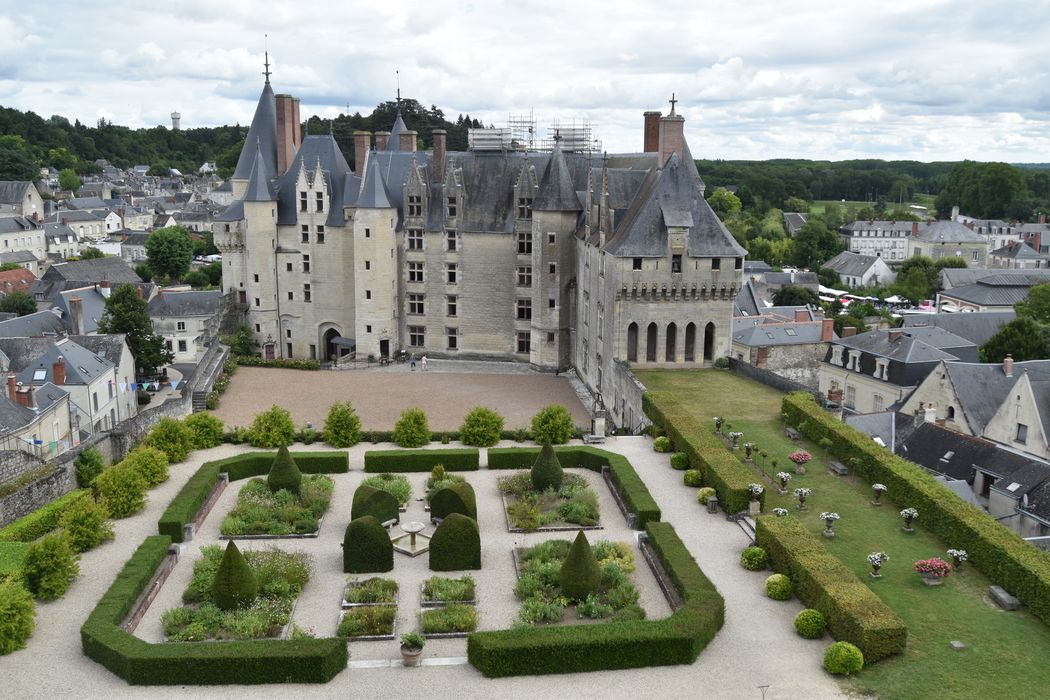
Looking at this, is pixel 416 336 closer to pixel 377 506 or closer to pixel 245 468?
pixel 245 468

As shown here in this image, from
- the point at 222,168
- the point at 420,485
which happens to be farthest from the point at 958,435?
the point at 222,168

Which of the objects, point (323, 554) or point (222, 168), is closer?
point (323, 554)

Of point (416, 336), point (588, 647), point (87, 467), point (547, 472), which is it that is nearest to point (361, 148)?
point (416, 336)

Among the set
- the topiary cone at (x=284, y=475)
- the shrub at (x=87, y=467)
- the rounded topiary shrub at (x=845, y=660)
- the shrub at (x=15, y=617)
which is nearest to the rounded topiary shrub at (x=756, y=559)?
the rounded topiary shrub at (x=845, y=660)

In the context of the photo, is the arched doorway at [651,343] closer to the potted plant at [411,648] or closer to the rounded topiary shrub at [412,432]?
the rounded topiary shrub at [412,432]

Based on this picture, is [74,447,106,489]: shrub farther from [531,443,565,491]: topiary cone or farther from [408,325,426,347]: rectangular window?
[408,325,426,347]: rectangular window

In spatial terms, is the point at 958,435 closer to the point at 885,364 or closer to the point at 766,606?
the point at 885,364

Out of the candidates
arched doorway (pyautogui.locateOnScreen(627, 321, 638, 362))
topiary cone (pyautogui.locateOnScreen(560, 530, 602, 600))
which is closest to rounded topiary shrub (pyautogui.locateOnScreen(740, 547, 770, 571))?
topiary cone (pyautogui.locateOnScreen(560, 530, 602, 600))
